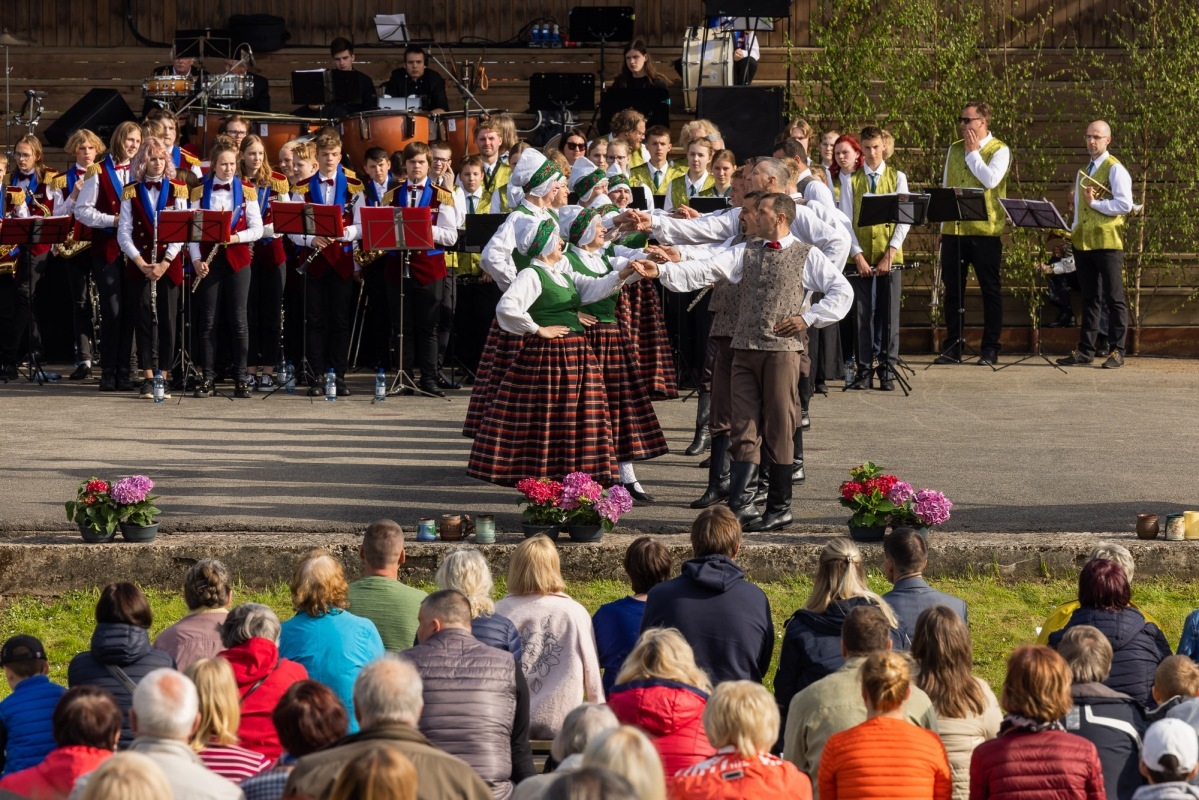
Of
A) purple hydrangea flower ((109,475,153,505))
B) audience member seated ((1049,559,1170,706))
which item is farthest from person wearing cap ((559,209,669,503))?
audience member seated ((1049,559,1170,706))

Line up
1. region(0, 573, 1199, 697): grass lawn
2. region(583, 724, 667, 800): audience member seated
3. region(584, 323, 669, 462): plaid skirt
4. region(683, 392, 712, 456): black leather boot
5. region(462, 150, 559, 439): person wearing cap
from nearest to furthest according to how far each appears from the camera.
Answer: region(583, 724, 667, 800): audience member seated → region(0, 573, 1199, 697): grass lawn → region(462, 150, 559, 439): person wearing cap → region(584, 323, 669, 462): plaid skirt → region(683, 392, 712, 456): black leather boot

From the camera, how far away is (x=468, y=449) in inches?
430

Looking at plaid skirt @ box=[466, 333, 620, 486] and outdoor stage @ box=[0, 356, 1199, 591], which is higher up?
plaid skirt @ box=[466, 333, 620, 486]

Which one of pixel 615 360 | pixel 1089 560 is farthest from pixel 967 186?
pixel 1089 560

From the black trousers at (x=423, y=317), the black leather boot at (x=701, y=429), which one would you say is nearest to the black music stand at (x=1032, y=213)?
the black leather boot at (x=701, y=429)

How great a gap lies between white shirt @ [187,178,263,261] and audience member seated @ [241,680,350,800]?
8.87 meters

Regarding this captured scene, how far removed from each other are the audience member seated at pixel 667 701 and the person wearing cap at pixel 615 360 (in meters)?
3.88

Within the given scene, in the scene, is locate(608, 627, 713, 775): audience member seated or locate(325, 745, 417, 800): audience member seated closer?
locate(325, 745, 417, 800): audience member seated

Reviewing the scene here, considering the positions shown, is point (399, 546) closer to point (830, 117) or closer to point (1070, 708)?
point (1070, 708)

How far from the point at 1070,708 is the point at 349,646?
2258 mm

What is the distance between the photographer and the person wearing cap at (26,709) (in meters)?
5.10

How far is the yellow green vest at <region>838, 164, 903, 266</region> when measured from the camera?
531 inches

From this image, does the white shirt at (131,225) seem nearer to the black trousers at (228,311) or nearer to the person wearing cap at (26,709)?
the black trousers at (228,311)

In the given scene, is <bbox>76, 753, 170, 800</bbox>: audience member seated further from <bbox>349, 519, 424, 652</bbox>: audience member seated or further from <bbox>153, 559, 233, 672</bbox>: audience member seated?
<bbox>349, 519, 424, 652</bbox>: audience member seated
